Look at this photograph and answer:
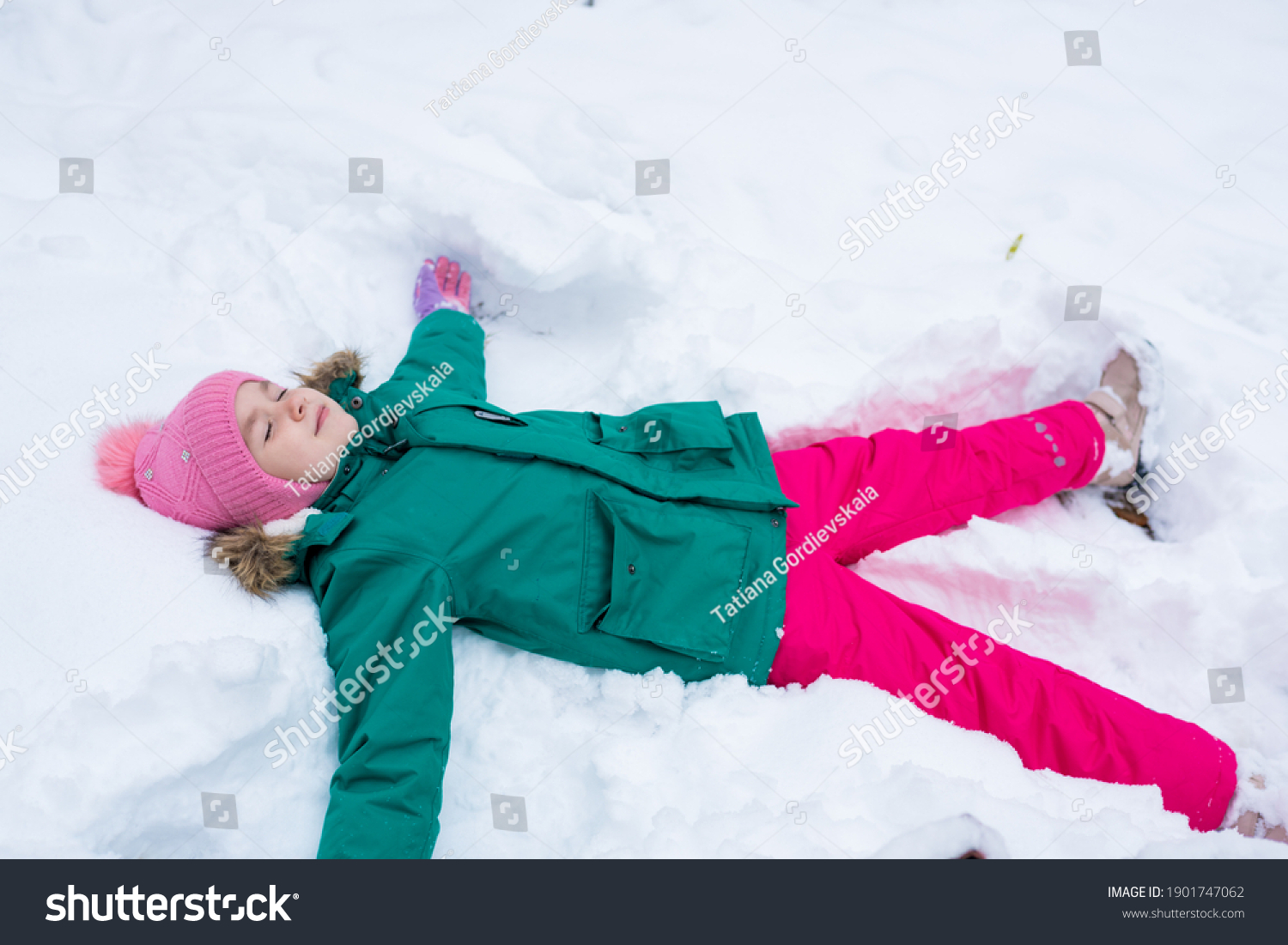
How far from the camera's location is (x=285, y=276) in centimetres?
216

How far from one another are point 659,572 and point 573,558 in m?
0.20

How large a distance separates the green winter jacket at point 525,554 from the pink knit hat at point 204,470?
0.38ft

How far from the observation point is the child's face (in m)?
1.55

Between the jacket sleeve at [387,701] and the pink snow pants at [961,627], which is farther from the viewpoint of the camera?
the pink snow pants at [961,627]

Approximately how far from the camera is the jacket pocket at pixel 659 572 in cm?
157

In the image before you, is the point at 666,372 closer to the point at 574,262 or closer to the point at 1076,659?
the point at 574,262

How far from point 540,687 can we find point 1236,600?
1.66 metres

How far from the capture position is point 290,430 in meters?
1.58

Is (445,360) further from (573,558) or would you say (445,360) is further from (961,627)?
(961,627)
